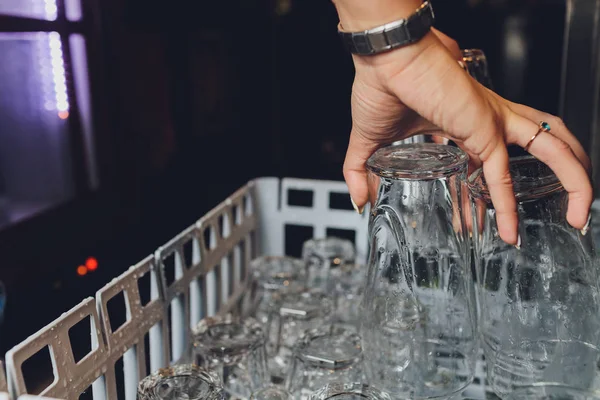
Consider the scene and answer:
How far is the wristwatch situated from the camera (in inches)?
16.8

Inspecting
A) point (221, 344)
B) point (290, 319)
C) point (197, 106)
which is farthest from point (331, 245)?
point (197, 106)

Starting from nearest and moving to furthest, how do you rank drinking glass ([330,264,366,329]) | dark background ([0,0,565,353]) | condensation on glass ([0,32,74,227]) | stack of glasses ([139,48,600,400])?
stack of glasses ([139,48,600,400]) → drinking glass ([330,264,366,329]) → dark background ([0,0,565,353]) → condensation on glass ([0,32,74,227])

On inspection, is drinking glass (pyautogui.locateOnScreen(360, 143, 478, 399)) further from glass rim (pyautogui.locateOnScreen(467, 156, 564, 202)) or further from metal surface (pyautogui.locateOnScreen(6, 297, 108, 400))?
metal surface (pyautogui.locateOnScreen(6, 297, 108, 400))

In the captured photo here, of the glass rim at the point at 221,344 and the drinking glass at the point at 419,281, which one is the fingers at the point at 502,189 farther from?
the glass rim at the point at 221,344

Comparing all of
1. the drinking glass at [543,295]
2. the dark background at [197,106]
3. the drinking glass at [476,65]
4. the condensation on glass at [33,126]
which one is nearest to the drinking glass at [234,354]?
the drinking glass at [543,295]

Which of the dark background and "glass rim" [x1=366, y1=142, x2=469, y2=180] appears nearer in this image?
"glass rim" [x1=366, y1=142, x2=469, y2=180]

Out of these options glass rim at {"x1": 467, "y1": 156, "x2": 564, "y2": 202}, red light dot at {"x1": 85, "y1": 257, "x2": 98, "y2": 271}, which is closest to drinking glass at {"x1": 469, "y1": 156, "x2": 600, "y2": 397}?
glass rim at {"x1": 467, "y1": 156, "x2": 564, "y2": 202}

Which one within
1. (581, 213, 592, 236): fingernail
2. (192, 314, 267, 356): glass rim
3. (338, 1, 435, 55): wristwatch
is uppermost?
(338, 1, 435, 55): wristwatch

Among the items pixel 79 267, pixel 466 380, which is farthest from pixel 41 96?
pixel 466 380

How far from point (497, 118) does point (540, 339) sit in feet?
0.62

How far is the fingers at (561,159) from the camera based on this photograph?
1.52 ft

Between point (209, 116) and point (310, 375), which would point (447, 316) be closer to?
point (310, 375)

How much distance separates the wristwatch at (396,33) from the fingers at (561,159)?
3.8 inches

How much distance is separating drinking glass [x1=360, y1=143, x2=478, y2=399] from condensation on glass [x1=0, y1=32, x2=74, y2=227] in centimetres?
89
